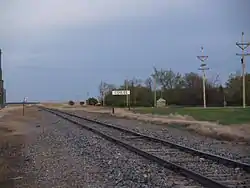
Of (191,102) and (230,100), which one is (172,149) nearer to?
(230,100)

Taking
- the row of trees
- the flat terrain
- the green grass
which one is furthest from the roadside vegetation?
the flat terrain

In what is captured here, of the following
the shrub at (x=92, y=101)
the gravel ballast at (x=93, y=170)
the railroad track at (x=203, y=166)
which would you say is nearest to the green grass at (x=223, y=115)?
the railroad track at (x=203, y=166)

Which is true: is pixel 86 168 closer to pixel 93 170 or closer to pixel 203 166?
pixel 93 170

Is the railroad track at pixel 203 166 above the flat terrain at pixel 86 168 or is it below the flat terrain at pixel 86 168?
above

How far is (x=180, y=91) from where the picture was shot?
117812mm

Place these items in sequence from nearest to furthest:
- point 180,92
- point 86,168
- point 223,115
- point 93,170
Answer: point 93,170 < point 86,168 < point 223,115 < point 180,92

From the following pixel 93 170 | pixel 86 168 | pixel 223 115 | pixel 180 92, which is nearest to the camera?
pixel 93 170

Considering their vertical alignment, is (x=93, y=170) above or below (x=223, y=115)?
below

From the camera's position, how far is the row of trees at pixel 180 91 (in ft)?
345

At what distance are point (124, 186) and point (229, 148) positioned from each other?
9398 millimetres

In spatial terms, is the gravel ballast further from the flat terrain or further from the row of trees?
the row of trees

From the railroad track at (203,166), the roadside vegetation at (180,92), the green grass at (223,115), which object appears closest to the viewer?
the railroad track at (203,166)

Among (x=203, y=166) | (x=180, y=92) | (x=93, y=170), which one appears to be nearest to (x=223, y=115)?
(x=203, y=166)

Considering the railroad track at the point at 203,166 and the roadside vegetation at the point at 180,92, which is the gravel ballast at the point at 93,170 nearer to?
the railroad track at the point at 203,166
